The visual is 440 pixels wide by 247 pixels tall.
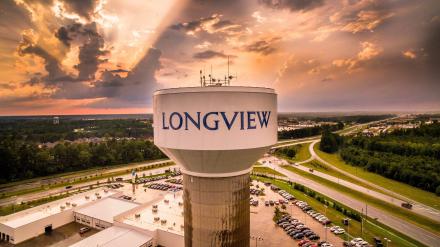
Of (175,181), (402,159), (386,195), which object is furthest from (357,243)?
(402,159)

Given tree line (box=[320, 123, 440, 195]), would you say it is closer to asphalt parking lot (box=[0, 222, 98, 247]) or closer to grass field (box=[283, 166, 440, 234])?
grass field (box=[283, 166, 440, 234])

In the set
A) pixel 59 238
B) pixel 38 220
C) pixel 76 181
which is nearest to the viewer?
pixel 59 238

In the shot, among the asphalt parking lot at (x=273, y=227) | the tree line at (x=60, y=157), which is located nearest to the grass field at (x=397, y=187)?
the asphalt parking lot at (x=273, y=227)

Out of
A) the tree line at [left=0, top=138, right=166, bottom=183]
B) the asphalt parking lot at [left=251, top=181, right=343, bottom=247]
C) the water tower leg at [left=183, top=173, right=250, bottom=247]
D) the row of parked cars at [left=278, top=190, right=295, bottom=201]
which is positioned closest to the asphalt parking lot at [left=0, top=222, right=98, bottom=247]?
the asphalt parking lot at [left=251, top=181, right=343, bottom=247]

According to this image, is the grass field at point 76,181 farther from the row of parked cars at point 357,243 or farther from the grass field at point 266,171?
the row of parked cars at point 357,243

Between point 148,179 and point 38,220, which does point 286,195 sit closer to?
point 148,179

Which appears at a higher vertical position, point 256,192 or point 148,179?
point 256,192

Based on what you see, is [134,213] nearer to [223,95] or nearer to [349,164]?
[223,95]

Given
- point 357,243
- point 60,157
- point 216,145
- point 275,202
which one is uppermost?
point 216,145
